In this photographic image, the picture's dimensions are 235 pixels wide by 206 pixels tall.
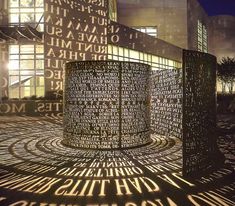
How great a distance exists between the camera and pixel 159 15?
1414 inches

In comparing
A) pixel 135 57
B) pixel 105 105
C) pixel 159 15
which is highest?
pixel 159 15

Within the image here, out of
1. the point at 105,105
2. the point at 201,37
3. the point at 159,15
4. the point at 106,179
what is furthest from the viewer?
the point at 201,37

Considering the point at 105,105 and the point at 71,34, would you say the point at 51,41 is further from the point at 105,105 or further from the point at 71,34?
the point at 105,105

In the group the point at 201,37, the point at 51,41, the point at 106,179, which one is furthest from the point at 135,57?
the point at 106,179

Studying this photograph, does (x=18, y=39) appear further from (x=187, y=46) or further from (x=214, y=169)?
(x=187, y=46)

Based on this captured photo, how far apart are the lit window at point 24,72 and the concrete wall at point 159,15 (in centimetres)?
1685

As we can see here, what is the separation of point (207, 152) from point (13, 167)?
3561 mm

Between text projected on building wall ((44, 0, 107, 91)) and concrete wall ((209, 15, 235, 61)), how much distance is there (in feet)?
108

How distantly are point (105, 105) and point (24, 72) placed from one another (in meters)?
17.6

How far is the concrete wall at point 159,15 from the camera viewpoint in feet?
117

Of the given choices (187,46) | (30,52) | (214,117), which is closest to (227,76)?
(187,46)

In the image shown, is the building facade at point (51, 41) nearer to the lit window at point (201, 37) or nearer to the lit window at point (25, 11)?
the lit window at point (25, 11)

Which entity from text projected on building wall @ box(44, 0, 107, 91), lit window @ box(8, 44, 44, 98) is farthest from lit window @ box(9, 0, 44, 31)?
lit window @ box(8, 44, 44, 98)

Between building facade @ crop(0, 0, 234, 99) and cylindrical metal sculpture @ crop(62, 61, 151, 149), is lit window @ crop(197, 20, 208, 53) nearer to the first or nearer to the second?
building facade @ crop(0, 0, 234, 99)
